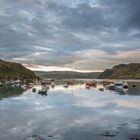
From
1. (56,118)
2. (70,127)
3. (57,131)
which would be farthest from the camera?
(56,118)

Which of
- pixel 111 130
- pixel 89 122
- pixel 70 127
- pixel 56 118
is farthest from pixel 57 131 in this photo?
pixel 56 118

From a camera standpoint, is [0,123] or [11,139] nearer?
[11,139]

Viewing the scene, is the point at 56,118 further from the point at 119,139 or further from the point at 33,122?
the point at 119,139

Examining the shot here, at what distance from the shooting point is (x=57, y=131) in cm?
4750

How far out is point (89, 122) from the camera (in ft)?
188

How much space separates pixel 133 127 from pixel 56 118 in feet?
58.3

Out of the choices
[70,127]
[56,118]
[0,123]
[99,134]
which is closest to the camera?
[99,134]

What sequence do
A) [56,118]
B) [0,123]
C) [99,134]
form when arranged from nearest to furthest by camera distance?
[99,134] → [0,123] → [56,118]

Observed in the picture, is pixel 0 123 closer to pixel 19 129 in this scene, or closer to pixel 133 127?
pixel 19 129

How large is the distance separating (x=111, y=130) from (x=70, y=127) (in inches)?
266

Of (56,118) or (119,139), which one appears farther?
(56,118)

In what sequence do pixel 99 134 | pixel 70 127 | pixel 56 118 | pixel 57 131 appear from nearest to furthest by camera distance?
pixel 99 134 → pixel 57 131 → pixel 70 127 → pixel 56 118

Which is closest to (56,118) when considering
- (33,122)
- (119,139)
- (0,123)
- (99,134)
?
(33,122)

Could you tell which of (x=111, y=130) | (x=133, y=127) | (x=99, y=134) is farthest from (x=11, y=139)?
(x=133, y=127)
